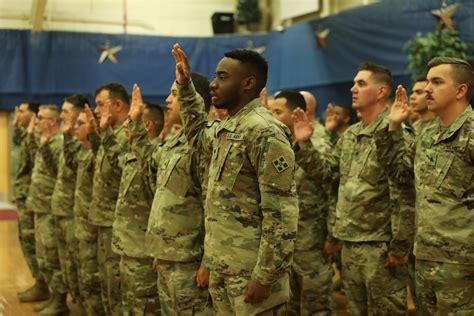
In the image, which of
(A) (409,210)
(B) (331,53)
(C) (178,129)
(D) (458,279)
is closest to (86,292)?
(C) (178,129)

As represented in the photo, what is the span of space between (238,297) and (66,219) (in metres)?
2.46

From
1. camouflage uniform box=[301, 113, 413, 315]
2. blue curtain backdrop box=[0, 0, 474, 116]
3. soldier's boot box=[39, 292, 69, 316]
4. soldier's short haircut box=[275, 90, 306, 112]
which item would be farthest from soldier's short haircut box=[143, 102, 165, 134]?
blue curtain backdrop box=[0, 0, 474, 116]

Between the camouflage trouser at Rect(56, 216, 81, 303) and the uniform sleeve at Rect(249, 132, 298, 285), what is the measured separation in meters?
2.41

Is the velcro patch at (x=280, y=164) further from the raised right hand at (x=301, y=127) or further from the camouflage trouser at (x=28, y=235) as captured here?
the camouflage trouser at (x=28, y=235)

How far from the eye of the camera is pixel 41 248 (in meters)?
4.86

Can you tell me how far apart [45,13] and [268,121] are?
763cm

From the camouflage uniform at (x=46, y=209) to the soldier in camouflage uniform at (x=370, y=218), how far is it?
2.10 metres

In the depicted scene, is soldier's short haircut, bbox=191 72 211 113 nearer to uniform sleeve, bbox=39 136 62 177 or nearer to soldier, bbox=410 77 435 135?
soldier, bbox=410 77 435 135

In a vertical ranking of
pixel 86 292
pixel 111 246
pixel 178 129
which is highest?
pixel 178 129

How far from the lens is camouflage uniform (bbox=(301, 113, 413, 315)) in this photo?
321 centimetres

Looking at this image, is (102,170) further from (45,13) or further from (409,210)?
(45,13)

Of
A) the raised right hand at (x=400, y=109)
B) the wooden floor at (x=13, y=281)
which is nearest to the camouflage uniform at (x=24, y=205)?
the wooden floor at (x=13, y=281)

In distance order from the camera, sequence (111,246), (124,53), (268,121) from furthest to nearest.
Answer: (124,53) → (111,246) → (268,121)

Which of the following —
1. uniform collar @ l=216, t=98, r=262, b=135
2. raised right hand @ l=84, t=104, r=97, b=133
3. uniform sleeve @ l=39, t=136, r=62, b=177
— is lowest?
uniform sleeve @ l=39, t=136, r=62, b=177
